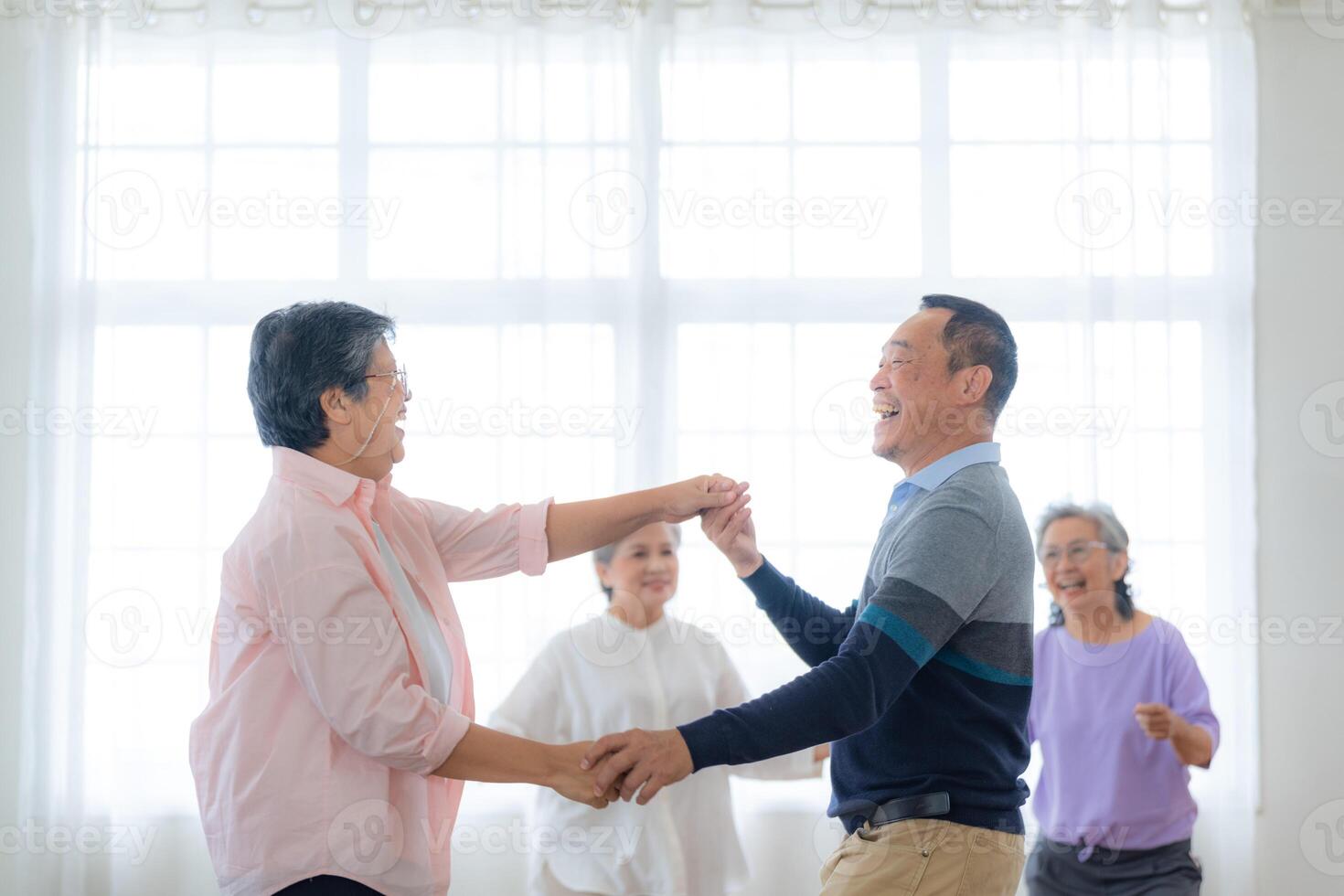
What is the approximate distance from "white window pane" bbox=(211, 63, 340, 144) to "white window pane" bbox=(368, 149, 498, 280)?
31 centimetres

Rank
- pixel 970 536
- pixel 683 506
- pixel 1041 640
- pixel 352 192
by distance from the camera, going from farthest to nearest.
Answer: pixel 352 192, pixel 1041 640, pixel 683 506, pixel 970 536

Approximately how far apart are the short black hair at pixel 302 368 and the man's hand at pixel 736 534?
0.81 metres

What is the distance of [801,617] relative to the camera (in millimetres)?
2248

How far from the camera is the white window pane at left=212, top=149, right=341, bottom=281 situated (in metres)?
3.57

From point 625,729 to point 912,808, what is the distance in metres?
1.15

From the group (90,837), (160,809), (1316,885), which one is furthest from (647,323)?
(1316,885)

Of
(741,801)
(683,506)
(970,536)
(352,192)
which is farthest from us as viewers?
(352,192)

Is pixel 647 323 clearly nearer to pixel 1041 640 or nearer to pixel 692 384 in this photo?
pixel 692 384

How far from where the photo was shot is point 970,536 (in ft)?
5.87

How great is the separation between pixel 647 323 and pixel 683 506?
134 cm

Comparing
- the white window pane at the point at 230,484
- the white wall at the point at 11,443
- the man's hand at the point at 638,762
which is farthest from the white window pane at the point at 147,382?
the man's hand at the point at 638,762

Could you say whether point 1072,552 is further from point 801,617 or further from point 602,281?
point 602,281

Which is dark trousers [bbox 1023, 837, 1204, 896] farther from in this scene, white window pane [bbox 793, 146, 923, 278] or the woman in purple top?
white window pane [bbox 793, 146, 923, 278]

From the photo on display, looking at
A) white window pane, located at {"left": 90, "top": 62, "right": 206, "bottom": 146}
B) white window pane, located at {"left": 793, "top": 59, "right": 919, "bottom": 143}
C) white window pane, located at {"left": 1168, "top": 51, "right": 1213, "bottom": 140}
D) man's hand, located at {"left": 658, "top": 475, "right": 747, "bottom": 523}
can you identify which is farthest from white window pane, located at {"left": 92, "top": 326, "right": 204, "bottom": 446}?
white window pane, located at {"left": 1168, "top": 51, "right": 1213, "bottom": 140}
